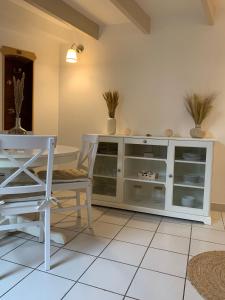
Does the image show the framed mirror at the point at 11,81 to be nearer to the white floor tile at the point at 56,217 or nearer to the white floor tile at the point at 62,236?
the white floor tile at the point at 56,217

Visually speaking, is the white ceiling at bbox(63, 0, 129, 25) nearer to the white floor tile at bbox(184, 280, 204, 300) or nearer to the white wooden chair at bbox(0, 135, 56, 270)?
the white wooden chair at bbox(0, 135, 56, 270)

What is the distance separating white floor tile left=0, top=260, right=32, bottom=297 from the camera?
158 cm

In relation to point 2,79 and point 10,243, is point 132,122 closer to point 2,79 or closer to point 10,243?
point 2,79

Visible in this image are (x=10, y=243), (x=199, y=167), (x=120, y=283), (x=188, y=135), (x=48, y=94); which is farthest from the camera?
(x=48, y=94)

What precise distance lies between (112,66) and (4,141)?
2288mm

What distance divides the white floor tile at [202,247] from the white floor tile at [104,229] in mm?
678

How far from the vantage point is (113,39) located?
11.3 feet

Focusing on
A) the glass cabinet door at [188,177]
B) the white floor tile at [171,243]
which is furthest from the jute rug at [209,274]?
the glass cabinet door at [188,177]

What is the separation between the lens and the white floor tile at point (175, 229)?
2.48 meters

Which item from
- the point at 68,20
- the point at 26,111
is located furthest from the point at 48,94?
the point at 68,20

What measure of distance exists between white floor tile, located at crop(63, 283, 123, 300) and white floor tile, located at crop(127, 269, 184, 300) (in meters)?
0.11

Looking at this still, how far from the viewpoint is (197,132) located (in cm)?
296

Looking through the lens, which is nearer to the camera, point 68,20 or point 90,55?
point 68,20

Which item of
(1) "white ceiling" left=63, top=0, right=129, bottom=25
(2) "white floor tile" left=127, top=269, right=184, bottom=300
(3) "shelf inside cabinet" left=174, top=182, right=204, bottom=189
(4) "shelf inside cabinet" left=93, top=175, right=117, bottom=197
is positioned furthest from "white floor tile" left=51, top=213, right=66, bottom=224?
(1) "white ceiling" left=63, top=0, right=129, bottom=25
